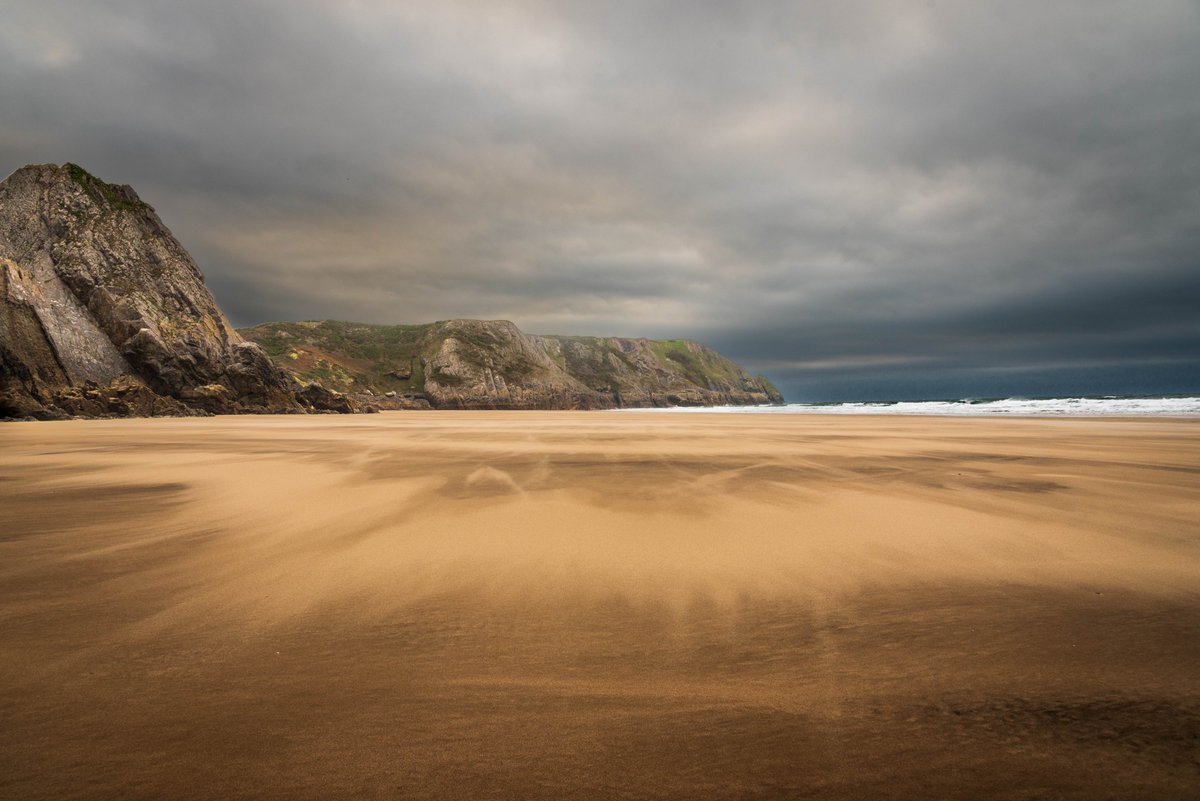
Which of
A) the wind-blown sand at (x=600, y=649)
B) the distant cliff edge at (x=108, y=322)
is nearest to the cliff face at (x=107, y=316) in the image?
the distant cliff edge at (x=108, y=322)

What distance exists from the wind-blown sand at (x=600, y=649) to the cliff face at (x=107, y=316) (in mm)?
30891

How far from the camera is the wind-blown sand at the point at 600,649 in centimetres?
135

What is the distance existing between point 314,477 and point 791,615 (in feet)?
19.8

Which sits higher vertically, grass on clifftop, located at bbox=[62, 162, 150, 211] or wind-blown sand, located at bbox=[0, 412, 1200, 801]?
grass on clifftop, located at bbox=[62, 162, 150, 211]

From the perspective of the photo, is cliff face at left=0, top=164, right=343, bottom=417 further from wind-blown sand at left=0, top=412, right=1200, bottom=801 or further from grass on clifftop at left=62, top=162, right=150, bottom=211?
wind-blown sand at left=0, top=412, right=1200, bottom=801

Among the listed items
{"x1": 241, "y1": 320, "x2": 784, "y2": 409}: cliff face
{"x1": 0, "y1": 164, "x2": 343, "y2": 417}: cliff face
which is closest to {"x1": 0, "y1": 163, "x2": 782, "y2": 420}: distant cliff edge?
{"x1": 0, "y1": 164, "x2": 343, "y2": 417}: cliff face

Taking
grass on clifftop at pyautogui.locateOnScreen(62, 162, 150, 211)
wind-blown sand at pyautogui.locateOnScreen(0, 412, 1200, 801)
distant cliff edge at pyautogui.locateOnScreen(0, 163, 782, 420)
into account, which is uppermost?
grass on clifftop at pyautogui.locateOnScreen(62, 162, 150, 211)

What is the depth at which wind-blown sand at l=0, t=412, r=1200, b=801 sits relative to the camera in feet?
4.42

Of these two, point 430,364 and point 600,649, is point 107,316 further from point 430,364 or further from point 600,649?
point 430,364

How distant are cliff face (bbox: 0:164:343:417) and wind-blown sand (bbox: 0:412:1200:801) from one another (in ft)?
101

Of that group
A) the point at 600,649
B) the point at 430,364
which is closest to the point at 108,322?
the point at 600,649

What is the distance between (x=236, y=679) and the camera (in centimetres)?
180

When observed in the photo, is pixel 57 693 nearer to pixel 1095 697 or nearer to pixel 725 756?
pixel 725 756

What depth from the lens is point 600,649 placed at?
207 centimetres
